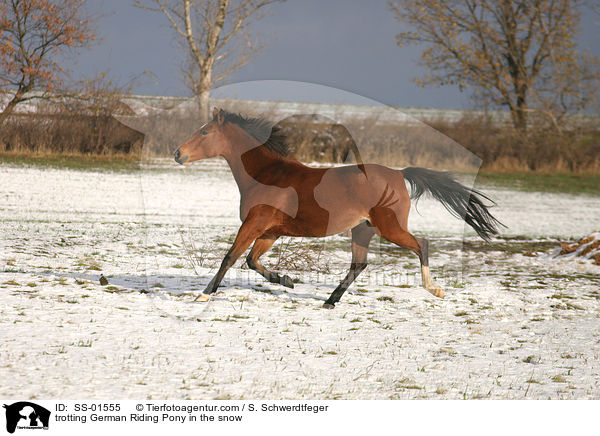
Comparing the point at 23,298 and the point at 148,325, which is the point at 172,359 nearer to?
the point at 148,325

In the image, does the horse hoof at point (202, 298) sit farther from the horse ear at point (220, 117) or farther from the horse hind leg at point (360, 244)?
the horse ear at point (220, 117)

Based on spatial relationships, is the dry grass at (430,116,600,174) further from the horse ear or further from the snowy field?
the horse ear

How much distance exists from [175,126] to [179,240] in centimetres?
386

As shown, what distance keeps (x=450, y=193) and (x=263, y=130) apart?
2.00m

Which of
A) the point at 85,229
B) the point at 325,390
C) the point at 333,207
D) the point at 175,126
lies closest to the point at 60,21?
the point at 175,126

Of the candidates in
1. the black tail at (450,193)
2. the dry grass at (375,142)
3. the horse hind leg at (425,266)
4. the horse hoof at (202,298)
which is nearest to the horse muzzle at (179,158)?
the horse hoof at (202,298)

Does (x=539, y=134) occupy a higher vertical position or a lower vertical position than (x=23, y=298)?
higher

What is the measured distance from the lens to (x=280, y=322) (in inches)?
226

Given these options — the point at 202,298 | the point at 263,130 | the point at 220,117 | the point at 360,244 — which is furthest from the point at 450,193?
the point at 202,298

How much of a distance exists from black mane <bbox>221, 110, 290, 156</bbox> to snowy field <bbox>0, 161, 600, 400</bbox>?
1519 mm

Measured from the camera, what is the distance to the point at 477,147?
27.6 m

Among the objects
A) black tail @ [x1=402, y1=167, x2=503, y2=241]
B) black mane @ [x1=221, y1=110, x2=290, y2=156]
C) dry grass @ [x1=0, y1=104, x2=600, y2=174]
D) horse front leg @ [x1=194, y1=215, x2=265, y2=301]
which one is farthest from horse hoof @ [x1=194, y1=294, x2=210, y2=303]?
dry grass @ [x1=0, y1=104, x2=600, y2=174]

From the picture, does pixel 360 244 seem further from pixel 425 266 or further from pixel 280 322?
pixel 280 322

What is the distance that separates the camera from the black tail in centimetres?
645
